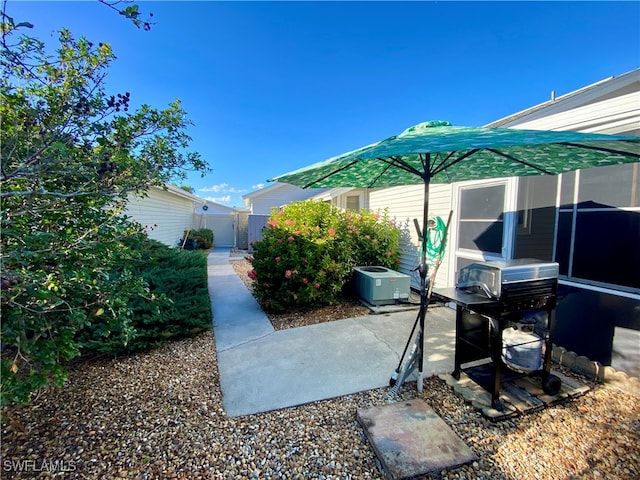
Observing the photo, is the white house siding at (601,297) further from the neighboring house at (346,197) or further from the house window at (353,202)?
the house window at (353,202)

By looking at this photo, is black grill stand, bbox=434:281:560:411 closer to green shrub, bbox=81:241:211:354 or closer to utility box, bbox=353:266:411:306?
utility box, bbox=353:266:411:306

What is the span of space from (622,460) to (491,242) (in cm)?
303

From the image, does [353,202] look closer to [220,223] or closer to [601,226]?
[601,226]

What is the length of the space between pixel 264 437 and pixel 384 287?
3.54 meters

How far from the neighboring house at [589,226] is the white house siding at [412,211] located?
1231 mm

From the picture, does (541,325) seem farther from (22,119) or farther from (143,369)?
(22,119)

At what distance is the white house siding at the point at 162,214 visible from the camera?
8.37 metres

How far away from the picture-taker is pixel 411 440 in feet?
6.25

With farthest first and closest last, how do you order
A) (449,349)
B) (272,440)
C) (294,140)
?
1. (294,140)
2. (449,349)
3. (272,440)

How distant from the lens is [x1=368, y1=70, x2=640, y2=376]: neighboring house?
2740 millimetres

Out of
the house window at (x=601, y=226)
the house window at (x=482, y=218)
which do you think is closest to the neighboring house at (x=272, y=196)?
the house window at (x=482, y=218)

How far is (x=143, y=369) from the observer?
3.06 metres

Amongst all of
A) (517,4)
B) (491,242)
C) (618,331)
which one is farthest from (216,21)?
(618,331)

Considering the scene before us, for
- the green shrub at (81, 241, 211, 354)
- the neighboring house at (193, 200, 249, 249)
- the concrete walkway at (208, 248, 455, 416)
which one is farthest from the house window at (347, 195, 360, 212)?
the neighboring house at (193, 200, 249, 249)
